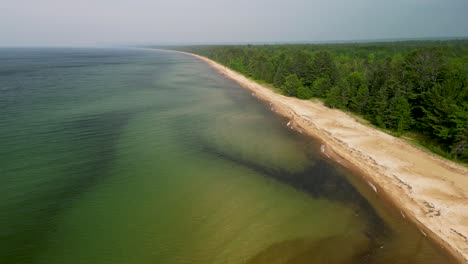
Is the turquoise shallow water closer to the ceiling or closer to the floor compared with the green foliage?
closer to the floor

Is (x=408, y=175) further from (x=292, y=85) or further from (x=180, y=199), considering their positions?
(x=292, y=85)

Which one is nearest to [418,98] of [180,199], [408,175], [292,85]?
[408,175]

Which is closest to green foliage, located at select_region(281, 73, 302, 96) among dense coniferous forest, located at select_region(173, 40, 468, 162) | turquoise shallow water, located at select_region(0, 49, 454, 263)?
dense coniferous forest, located at select_region(173, 40, 468, 162)

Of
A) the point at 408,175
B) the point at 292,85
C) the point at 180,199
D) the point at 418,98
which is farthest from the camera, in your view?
the point at 292,85

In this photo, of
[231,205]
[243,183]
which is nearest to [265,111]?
[243,183]

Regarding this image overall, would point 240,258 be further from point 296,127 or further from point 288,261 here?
point 296,127

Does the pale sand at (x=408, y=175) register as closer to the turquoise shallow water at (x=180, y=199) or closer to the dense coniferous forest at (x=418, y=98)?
the turquoise shallow water at (x=180, y=199)

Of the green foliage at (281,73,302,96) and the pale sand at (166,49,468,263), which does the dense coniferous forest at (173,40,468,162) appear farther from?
the green foliage at (281,73,302,96)
